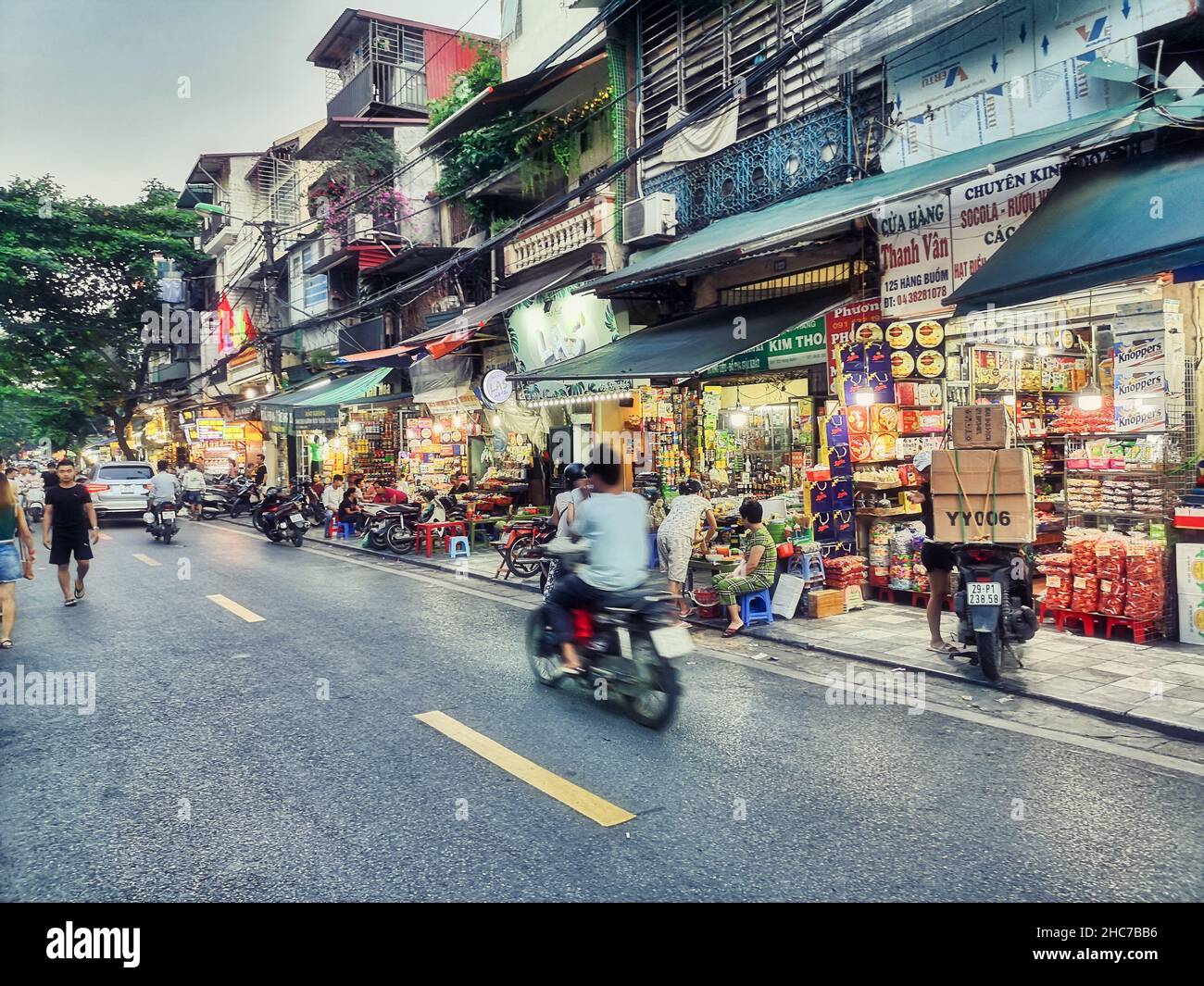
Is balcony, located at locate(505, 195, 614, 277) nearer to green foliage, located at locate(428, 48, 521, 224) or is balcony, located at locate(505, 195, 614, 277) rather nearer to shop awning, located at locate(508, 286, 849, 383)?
green foliage, located at locate(428, 48, 521, 224)

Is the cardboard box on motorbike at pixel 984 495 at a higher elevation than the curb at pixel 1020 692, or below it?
higher

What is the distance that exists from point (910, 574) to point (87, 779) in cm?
838

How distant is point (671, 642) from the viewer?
217 inches

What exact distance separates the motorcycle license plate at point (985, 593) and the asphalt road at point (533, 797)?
126cm

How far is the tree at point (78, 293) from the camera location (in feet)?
95.5

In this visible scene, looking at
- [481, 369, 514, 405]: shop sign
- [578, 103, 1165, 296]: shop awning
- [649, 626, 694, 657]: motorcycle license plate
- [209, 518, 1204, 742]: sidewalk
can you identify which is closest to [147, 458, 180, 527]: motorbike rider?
[481, 369, 514, 405]: shop sign

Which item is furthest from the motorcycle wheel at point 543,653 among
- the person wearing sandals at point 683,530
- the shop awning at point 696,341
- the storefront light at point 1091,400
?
the storefront light at point 1091,400

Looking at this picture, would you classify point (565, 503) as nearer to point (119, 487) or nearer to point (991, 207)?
point (991, 207)

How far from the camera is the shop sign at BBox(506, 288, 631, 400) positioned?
15.1 m

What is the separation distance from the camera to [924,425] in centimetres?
1011

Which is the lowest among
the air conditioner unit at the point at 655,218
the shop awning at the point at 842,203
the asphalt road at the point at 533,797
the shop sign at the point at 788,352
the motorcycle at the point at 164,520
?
the asphalt road at the point at 533,797

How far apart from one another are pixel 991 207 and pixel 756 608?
4929 millimetres

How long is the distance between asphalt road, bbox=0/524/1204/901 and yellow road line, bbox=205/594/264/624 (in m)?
1.98

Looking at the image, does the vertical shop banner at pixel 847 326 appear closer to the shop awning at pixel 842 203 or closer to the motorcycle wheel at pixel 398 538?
the shop awning at pixel 842 203
